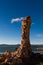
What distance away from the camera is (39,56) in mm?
53344

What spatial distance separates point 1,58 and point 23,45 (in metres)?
7.73

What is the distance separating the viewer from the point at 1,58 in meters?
47.7

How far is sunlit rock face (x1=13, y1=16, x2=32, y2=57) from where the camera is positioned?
51.3 m

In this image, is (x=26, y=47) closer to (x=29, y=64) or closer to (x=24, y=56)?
(x=24, y=56)

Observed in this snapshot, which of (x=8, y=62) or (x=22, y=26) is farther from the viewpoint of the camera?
(x=22, y=26)

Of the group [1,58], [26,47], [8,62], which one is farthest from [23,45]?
[8,62]

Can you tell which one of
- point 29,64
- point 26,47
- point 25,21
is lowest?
point 29,64

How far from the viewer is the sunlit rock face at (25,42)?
168ft

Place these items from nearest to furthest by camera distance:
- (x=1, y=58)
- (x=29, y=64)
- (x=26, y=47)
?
(x=29, y=64), (x=1, y=58), (x=26, y=47)

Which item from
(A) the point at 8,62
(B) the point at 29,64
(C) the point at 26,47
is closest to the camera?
(A) the point at 8,62

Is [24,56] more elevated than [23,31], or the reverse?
[23,31]

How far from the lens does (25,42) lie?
5291 centimetres

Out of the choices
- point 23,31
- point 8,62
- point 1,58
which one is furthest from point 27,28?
point 8,62

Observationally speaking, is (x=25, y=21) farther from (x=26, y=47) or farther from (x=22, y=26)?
(x=26, y=47)
